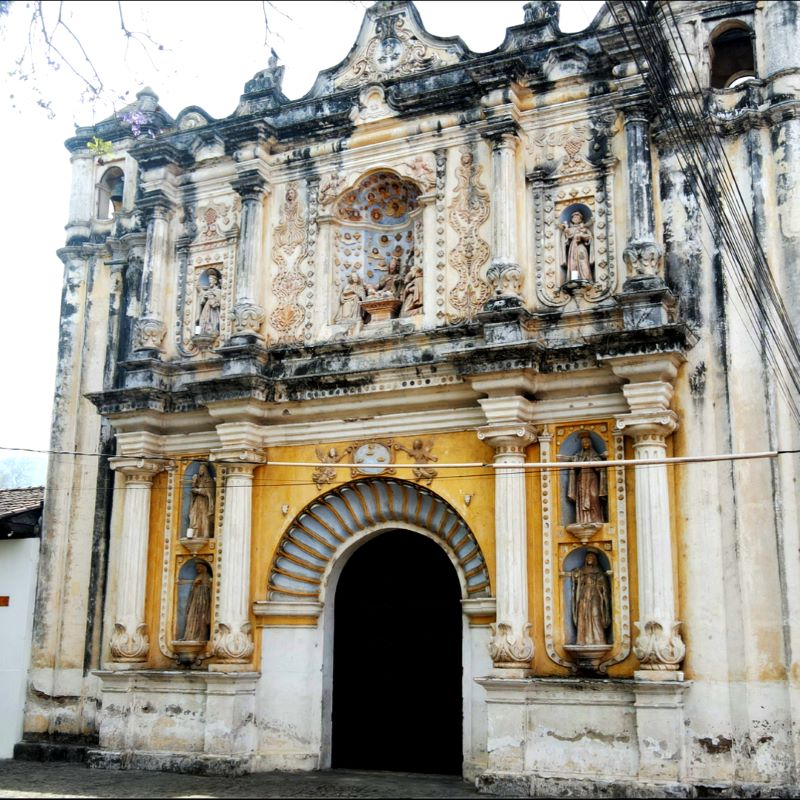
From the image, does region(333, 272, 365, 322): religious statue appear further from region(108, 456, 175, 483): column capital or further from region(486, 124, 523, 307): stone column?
region(108, 456, 175, 483): column capital

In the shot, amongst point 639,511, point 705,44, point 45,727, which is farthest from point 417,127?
point 45,727

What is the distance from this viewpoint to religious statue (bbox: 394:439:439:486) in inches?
516

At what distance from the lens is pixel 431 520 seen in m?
13.3

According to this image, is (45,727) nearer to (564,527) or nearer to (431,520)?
(431,520)

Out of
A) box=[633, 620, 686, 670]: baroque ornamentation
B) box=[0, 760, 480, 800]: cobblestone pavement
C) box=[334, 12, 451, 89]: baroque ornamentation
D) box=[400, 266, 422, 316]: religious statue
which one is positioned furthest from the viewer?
box=[334, 12, 451, 89]: baroque ornamentation

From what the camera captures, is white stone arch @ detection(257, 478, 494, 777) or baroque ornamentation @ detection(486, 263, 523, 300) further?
white stone arch @ detection(257, 478, 494, 777)

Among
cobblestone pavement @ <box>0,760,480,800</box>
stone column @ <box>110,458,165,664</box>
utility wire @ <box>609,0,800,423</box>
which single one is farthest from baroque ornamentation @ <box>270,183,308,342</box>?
cobblestone pavement @ <box>0,760,480,800</box>

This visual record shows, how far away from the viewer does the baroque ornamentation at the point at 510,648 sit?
11.8 meters

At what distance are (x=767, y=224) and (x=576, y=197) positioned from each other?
2268 mm

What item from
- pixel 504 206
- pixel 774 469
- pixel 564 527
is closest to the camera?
pixel 774 469

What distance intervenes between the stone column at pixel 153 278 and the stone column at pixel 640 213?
6.38m

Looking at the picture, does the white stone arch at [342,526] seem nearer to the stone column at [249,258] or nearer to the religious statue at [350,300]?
the religious statue at [350,300]

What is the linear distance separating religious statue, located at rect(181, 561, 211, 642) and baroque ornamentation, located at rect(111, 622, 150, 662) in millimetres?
512

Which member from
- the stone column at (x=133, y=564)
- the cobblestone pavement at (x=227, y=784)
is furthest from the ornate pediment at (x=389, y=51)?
the cobblestone pavement at (x=227, y=784)
